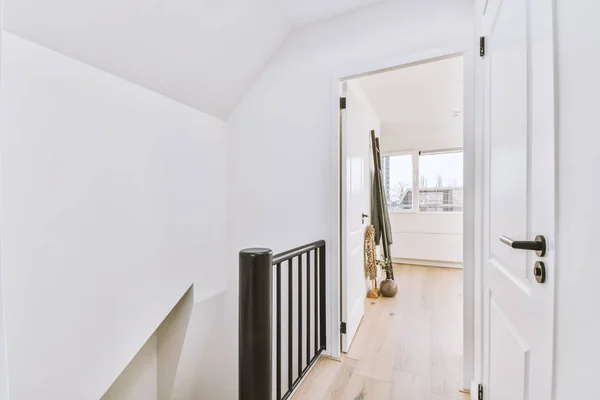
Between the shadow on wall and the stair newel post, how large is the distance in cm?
136

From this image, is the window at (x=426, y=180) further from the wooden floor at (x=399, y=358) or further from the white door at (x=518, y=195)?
the white door at (x=518, y=195)

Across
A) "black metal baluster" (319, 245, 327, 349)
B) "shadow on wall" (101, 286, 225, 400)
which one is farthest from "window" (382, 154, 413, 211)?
"shadow on wall" (101, 286, 225, 400)

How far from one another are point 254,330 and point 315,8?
2.19m

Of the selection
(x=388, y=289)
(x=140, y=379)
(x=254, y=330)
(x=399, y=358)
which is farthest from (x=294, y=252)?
(x=388, y=289)

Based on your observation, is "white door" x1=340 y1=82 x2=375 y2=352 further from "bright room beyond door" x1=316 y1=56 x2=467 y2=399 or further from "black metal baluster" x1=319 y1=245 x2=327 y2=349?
"black metal baluster" x1=319 y1=245 x2=327 y2=349

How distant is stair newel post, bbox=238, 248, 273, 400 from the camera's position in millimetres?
1159

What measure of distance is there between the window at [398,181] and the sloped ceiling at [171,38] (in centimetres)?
361

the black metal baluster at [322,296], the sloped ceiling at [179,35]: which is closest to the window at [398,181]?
the black metal baluster at [322,296]

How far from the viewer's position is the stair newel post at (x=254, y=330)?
1159mm

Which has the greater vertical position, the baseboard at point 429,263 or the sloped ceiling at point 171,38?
the sloped ceiling at point 171,38

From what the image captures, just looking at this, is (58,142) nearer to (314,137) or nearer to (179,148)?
(179,148)

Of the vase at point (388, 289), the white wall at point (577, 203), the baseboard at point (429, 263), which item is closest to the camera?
the white wall at point (577, 203)

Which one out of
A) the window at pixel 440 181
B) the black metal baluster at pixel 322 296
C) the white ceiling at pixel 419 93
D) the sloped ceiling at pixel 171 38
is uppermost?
the white ceiling at pixel 419 93

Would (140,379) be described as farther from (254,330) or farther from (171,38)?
(171,38)
